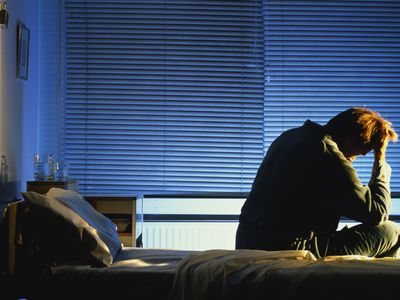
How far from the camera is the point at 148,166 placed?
190 inches

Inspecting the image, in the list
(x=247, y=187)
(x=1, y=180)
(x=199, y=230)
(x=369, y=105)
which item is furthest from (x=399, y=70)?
(x=1, y=180)

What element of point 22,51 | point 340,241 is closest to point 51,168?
point 22,51

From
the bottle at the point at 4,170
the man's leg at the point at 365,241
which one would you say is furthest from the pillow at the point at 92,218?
the man's leg at the point at 365,241

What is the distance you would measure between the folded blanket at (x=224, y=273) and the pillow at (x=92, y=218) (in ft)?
1.79

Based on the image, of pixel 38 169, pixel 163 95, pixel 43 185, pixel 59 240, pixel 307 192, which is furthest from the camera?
pixel 163 95

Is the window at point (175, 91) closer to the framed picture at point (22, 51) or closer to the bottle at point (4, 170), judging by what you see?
the framed picture at point (22, 51)

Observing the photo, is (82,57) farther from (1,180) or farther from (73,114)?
(1,180)

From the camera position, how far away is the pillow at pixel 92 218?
2.88 meters

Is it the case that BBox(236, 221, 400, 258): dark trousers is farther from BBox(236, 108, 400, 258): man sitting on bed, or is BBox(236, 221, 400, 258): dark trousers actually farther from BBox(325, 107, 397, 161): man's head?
BBox(325, 107, 397, 161): man's head

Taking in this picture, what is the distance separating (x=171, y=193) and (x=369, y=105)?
1602 mm

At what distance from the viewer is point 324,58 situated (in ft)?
15.9

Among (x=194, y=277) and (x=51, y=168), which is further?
(x=51, y=168)

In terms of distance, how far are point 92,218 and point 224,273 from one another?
90cm

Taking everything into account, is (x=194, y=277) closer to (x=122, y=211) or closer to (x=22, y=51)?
Answer: (x=122, y=211)
